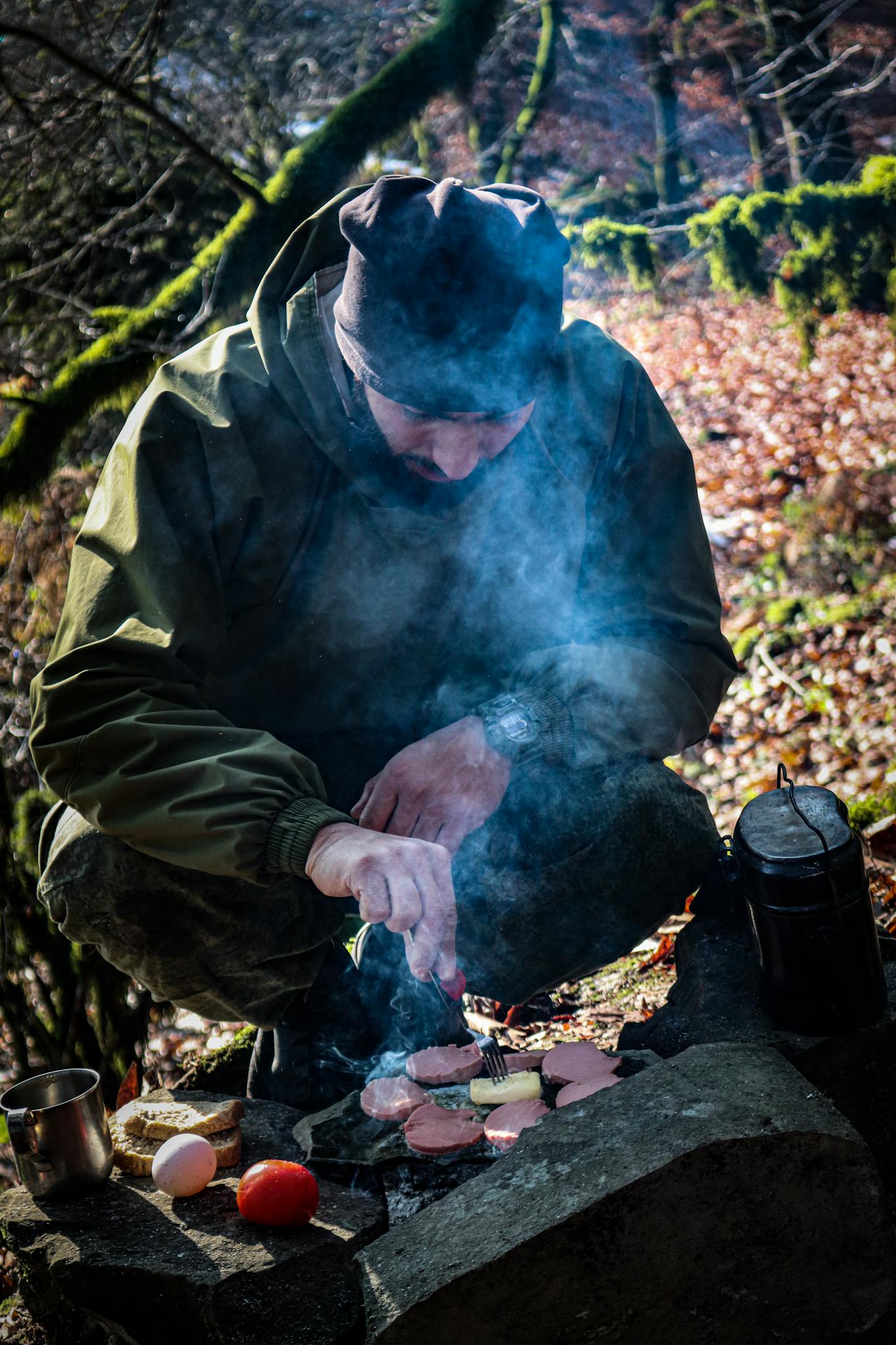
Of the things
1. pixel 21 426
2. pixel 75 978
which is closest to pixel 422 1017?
pixel 75 978

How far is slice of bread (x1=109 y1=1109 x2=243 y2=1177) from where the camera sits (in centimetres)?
238

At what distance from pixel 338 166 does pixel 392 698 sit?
3691 millimetres

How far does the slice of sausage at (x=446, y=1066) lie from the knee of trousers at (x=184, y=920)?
14.2 inches

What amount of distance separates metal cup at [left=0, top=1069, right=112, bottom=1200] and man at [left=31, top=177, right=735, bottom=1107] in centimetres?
39

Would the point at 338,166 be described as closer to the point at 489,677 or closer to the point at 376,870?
the point at 489,677

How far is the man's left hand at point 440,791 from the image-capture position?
2604 millimetres

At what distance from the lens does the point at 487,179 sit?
1112cm

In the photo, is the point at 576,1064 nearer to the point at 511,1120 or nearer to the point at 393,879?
the point at 511,1120

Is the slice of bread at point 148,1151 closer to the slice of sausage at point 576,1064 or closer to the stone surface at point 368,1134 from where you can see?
the stone surface at point 368,1134

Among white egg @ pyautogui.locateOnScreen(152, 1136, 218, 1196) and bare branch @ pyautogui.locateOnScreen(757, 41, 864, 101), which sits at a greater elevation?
white egg @ pyautogui.locateOnScreen(152, 1136, 218, 1196)

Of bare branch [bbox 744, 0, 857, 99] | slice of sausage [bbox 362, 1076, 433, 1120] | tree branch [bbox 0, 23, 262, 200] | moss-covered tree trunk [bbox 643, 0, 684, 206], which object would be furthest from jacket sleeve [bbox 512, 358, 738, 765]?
moss-covered tree trunk [bbox 643, 0, 684, 206]

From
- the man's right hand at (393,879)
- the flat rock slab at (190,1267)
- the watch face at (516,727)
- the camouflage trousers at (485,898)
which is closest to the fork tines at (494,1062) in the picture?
the camouflage trousers at (485,898)

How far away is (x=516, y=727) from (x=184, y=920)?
950mm

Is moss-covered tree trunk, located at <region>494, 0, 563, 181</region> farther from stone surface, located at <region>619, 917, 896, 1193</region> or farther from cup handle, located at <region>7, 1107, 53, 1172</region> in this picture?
cup handle, located at <region>7, 1107, 53, 1172</region>
